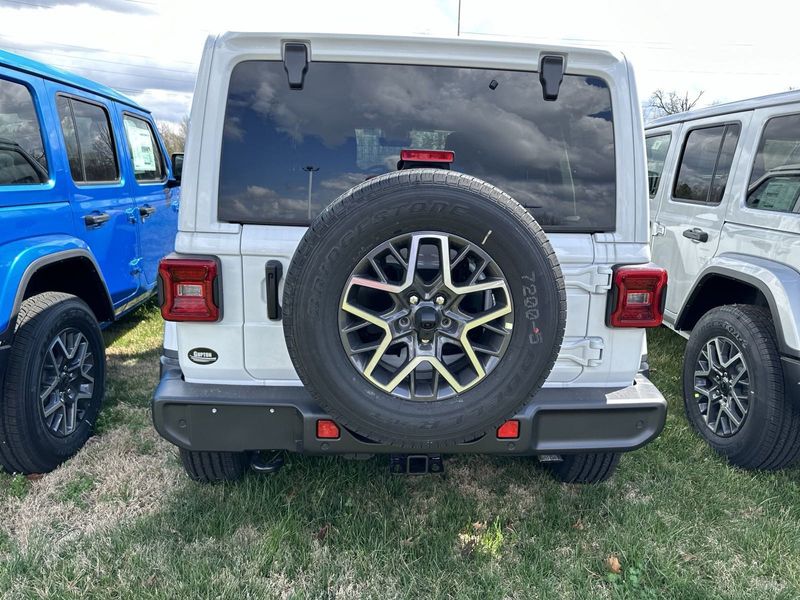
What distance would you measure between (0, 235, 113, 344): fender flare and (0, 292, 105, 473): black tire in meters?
0.17

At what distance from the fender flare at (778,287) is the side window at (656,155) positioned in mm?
→ 1682

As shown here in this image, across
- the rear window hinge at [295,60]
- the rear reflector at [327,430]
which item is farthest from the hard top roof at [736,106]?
the rear reflector at [327,430]

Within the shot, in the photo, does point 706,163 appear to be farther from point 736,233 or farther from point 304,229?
point 304,229

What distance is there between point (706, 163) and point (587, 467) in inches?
101

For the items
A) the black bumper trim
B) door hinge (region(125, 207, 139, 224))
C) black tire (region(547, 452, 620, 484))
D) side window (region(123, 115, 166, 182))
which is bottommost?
black tire (region(547, 452, 620, 484))

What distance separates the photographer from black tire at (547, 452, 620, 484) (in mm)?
2713

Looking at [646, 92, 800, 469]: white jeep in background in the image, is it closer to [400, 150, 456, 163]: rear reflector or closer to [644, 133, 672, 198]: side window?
[644, 133, 672, 198]: side window

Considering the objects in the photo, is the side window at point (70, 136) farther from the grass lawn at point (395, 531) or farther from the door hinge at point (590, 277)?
the door hinge at point (590, 277)

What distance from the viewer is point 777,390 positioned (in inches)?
116

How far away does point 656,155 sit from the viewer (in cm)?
500

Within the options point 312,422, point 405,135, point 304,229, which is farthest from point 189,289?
point 405,135

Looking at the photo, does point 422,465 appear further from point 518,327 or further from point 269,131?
point 269,131

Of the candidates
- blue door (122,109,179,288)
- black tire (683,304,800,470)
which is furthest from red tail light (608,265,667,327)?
blue door (122,109,179,288)

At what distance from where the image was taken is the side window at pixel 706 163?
3.78 metres
